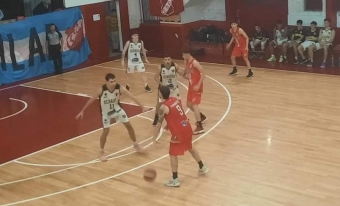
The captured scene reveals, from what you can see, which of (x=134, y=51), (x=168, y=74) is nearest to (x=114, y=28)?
(x=134, y=51)

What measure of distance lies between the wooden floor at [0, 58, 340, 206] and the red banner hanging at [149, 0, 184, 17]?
6.24 meters

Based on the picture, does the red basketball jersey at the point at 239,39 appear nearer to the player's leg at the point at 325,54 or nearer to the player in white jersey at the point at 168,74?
the player's leg at the point at 325,54

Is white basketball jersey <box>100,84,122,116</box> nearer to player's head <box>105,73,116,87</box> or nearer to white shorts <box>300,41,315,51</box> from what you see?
player's head <box>105,73,116,87</box>

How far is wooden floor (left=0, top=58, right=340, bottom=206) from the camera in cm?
834

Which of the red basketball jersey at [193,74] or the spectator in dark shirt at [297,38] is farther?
the spectator in dark shirt at [297,38]

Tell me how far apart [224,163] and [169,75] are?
2.32 m

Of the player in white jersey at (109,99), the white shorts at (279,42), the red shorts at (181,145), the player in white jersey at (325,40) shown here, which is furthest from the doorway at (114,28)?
the red shorts at (181,145)

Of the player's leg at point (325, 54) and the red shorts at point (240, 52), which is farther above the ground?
the red shorts at point (240, 52)

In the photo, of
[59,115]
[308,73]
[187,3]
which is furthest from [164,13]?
[59,115]

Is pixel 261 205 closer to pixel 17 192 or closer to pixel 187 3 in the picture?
pixel 17 192

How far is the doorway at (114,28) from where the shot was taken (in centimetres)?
2073

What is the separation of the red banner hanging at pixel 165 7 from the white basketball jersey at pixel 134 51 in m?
5.47

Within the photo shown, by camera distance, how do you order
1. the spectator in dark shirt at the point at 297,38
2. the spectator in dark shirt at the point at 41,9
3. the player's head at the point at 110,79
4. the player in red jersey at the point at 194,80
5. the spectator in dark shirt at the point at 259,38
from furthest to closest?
the spectator in dark shirt at the point at 41,9
the spectator in dark shirt at the point at 259,38
the spectator in dark shirt at the point at 297,38
the player in red jersey at the point at 194,80
the player's head at the point at 110,79

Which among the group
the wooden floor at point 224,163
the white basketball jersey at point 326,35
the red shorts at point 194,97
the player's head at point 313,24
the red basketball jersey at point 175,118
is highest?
the player's head at point 313,24
